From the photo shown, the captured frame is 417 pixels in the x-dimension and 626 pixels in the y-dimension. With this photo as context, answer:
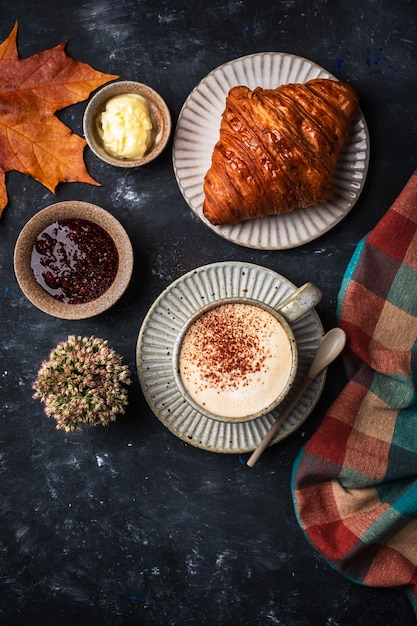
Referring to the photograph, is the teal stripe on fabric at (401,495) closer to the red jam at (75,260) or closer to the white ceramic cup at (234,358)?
the white ceramic cup at (234,358)

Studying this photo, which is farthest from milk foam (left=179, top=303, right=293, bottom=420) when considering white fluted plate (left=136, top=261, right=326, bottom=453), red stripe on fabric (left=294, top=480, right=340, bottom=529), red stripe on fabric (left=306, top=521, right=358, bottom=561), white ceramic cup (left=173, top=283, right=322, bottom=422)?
red stripe on fabric (left=306, top=521, right=358, bottom=561)

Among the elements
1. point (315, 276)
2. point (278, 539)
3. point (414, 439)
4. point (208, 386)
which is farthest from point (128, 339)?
point (414, 439)

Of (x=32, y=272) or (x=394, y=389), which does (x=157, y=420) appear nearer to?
(x=32, y=272)

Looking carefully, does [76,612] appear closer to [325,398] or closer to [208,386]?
[208,386]

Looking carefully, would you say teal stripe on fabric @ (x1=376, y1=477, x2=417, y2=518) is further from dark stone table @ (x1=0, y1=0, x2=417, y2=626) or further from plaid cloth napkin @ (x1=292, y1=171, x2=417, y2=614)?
dark stone table @ (x1=0, y1=0, x2=417, y2=626)

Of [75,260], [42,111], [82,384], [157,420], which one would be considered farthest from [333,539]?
[42,111]

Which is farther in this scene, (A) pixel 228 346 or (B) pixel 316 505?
(B) pixel 316 505
